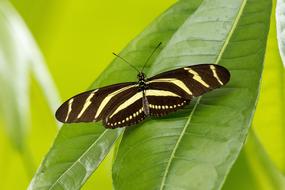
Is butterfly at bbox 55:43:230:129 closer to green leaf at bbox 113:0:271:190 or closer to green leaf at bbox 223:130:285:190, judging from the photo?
green leaf at bbox 113:0:271:190

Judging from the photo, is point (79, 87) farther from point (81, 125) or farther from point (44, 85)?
point (81, 125)

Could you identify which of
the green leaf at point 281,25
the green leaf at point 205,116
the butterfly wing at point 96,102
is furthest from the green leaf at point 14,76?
the green leaf at point 281,25

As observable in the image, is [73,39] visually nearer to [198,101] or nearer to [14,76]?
[14,76]

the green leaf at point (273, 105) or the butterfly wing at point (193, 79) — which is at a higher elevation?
the butterfly wing at point (193, 79)

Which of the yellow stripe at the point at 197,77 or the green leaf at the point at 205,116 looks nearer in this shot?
the green leaf at the point at 205,116

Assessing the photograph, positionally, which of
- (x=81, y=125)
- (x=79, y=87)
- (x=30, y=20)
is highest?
(x=81, y=125)

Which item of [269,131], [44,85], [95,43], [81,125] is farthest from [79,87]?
[81,125]

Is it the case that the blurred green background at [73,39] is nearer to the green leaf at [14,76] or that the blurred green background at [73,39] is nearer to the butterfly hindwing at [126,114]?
the green leaf at [14,76]

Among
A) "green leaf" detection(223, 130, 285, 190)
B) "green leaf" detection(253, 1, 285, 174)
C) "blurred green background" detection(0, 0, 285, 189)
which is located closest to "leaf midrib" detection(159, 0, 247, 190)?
"green leaf" detection(223, 130, 285, 190)

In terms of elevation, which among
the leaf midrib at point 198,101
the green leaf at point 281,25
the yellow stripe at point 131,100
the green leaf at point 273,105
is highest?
the green leaf at point 281,25
